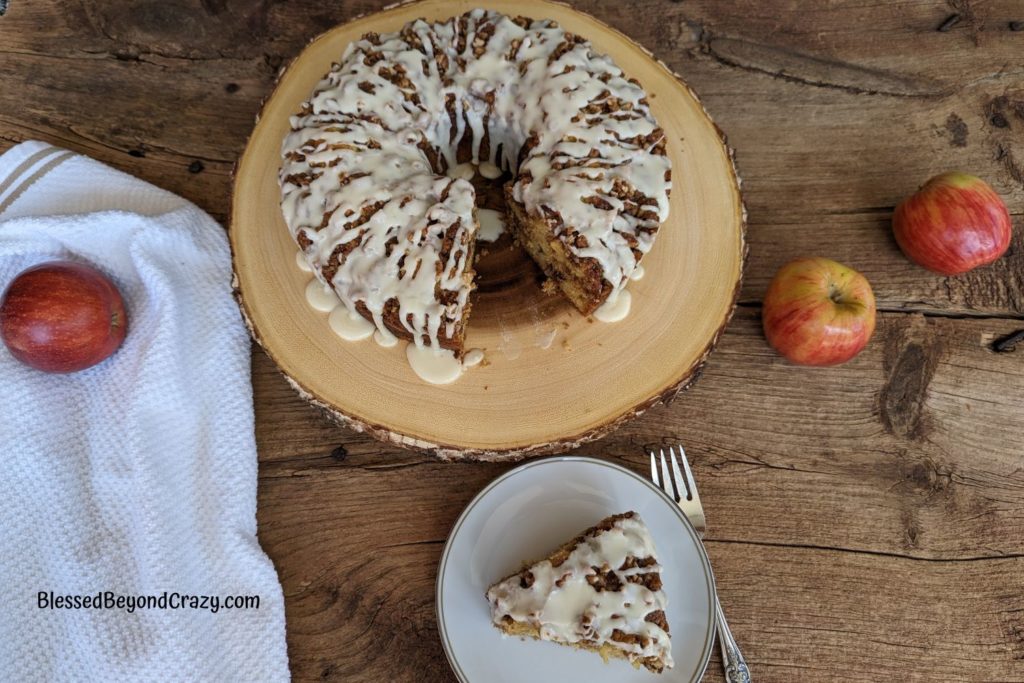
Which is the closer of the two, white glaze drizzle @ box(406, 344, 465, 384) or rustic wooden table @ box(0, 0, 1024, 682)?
white glaze drizzle @ box(406, 344, 465, 384)

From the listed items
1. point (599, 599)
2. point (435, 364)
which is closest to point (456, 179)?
point (435, 364)

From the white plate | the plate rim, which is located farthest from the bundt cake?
the white plate

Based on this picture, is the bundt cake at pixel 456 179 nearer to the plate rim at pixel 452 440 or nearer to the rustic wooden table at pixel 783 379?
the plate rim at pixel 452 440

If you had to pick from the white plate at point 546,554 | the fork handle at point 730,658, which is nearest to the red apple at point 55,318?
the white plate at point 546,554

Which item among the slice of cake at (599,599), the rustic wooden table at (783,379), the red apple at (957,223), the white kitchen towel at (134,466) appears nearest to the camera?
the slice of cake at (599,599)

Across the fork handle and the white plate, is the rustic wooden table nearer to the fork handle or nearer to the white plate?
the fork handle

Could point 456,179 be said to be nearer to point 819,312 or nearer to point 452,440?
point 452,440
